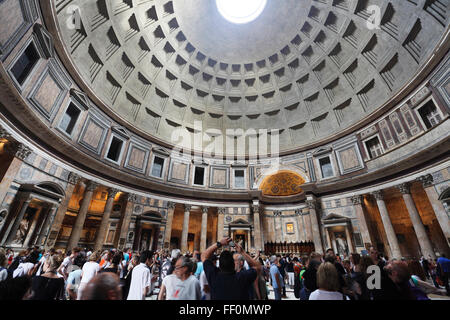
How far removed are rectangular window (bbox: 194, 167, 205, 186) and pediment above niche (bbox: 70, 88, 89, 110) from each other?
11.0m

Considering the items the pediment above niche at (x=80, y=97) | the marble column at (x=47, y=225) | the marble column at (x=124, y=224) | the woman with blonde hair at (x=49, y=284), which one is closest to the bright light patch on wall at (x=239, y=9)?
the pediment above niche at (x=80, y=97)

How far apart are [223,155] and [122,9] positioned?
50.6ft

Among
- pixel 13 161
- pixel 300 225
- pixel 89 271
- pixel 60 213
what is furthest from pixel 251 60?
pixel 89 271

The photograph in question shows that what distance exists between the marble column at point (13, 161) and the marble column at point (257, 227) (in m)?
16.2

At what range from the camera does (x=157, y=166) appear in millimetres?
18891

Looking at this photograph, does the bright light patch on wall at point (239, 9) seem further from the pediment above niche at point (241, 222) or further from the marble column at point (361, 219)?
the pediment above niche at point (241, 222)

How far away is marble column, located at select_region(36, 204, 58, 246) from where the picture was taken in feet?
33.4

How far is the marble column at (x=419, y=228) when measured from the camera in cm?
1098

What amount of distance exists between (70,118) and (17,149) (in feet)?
15.5

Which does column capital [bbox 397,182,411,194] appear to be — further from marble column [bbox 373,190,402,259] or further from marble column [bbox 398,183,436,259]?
marble column [bbox 373,190,402,259]

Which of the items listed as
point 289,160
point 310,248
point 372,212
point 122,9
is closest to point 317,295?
point 310,248

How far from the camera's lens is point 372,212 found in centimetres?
1534

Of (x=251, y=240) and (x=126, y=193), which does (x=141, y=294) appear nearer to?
(x=126, y=193)

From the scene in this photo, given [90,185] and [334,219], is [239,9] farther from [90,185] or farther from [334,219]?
[334,219]
